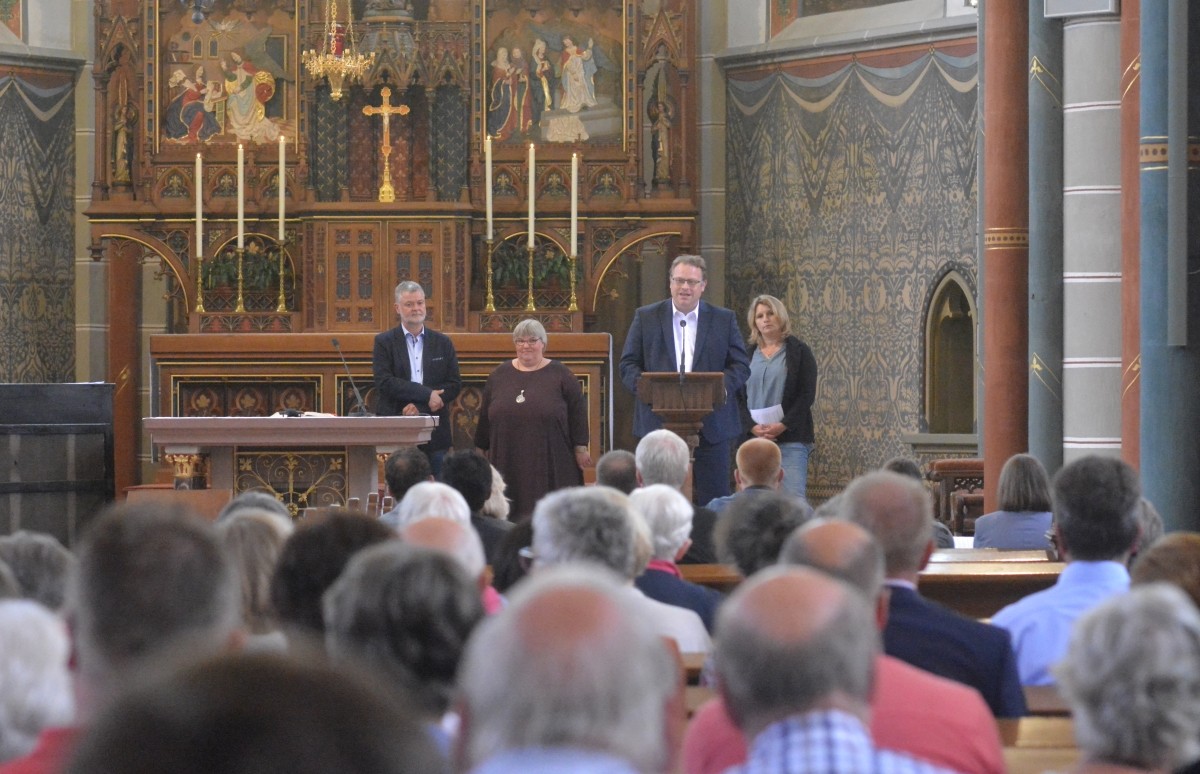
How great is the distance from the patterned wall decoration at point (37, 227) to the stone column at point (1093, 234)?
28.8 ft

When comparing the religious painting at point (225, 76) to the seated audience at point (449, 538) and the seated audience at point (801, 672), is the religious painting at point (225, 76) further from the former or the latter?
the seated audience at point (801, 672)

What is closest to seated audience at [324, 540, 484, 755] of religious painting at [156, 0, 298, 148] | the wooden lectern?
the wooden lectern

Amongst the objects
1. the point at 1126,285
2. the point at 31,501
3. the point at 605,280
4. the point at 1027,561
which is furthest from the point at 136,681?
the point at 605,280

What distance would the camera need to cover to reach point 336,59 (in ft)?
41.4

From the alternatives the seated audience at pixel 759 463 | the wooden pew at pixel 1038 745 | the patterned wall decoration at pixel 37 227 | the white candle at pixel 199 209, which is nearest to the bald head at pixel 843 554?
the wooden pew at pixel 1038 745

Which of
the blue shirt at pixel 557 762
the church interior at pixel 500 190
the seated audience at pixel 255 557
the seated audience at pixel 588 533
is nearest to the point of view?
the blue shirt at pixel 557 762

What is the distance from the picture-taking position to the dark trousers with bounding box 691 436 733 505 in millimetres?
8711

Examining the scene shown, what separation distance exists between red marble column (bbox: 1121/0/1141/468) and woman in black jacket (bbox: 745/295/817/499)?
158 centimetres

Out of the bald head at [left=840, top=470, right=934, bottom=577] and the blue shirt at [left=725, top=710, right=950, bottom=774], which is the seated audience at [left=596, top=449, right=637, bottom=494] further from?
the blue shirt at [left=725, top=710, right=950, bottom=774]

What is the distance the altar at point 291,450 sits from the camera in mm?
9359

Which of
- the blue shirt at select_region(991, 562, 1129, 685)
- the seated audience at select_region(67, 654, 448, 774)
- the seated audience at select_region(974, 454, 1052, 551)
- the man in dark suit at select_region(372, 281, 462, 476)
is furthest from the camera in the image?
the man in dark suit at select_region(372, 281, 462, 476)

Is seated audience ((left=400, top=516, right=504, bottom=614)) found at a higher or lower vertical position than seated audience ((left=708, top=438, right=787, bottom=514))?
higher

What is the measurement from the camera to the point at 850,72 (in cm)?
1398

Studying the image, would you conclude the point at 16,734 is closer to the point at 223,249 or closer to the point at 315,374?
the point at 315,374
